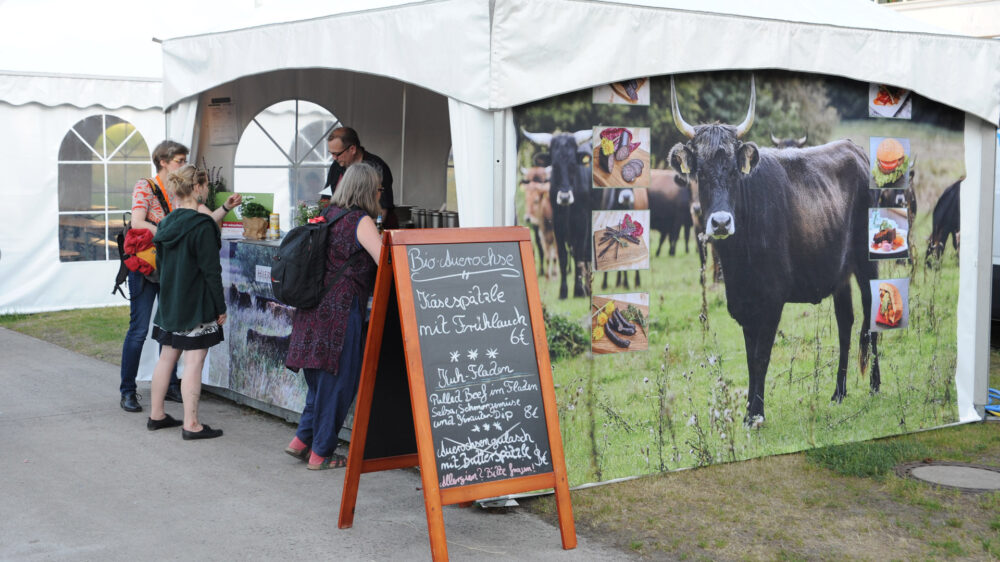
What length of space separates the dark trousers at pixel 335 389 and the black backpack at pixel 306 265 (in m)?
0.22

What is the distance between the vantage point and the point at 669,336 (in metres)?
5.68

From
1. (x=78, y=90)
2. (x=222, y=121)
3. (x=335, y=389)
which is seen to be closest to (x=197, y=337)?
(x=335, y=389)

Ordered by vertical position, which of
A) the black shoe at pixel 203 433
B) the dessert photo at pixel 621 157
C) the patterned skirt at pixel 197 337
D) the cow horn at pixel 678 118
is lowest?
the black shoe at pixel 203 433

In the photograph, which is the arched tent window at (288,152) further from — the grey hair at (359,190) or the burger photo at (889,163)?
the burger photo at (889,163)

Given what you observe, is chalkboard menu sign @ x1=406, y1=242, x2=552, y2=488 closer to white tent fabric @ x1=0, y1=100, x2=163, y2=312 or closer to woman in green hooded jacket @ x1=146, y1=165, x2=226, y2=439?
woman in green hooded jacket @ x1=146, y1=165, x2=226, y2=439

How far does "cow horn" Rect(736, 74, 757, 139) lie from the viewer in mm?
5824

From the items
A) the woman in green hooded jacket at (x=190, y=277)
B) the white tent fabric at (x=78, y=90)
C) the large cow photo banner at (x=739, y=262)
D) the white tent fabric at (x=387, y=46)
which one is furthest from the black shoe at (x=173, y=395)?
the white tent fabric at (x=78, y=90)

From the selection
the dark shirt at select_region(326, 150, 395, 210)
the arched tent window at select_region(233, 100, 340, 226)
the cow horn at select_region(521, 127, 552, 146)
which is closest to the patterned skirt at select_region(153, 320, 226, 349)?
the dark shirt at select_region(326, 150, 395, 210)

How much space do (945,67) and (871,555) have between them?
323 cm

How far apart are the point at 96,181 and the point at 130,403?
5.49 metres

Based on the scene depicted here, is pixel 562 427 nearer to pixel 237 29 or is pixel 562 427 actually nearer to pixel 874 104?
pixel 874 104

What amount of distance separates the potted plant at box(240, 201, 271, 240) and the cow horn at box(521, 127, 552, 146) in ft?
9.22

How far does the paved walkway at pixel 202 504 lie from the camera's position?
462 centimetres

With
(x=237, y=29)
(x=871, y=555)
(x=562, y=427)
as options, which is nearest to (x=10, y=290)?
(x=237, y=29)
